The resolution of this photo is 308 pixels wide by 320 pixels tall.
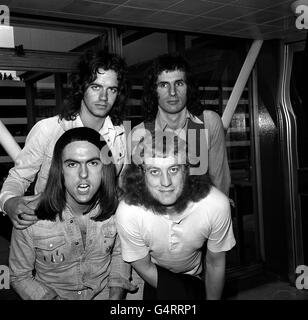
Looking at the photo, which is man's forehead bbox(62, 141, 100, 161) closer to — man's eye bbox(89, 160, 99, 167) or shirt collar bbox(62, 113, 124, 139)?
man's eye bbox(89, 160, 99, 167)

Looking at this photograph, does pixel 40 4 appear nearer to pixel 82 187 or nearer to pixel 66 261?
pixel 82 187

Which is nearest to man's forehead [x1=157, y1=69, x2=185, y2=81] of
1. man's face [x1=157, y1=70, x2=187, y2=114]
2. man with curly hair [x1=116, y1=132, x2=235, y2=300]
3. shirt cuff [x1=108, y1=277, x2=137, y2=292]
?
man's face [x1=157, y1=70, x2=187, y2=114]

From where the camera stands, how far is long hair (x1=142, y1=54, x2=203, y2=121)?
86.9 inches

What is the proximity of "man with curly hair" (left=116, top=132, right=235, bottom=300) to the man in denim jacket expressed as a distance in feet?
0.34

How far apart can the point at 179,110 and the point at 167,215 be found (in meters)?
0.73

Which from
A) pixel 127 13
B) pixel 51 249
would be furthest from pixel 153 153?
pixel 127 13

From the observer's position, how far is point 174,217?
1.69 metres

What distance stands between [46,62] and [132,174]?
4.35 ft

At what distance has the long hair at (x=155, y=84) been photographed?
221 cm

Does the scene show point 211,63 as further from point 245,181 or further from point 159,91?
point 159,91

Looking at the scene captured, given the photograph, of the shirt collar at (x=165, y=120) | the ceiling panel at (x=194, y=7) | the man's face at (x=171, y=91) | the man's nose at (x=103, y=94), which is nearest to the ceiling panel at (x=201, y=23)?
the ceiling panel at (x=194, y=7)

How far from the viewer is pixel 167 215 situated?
1.70 metres
